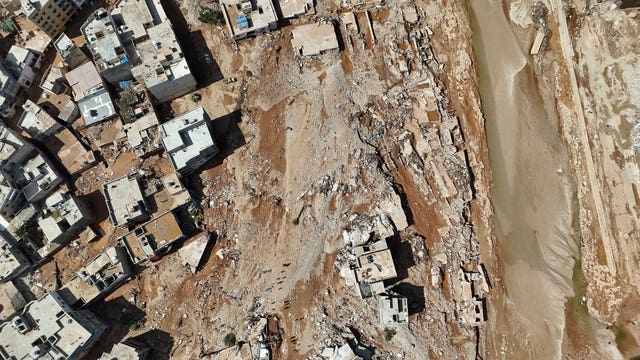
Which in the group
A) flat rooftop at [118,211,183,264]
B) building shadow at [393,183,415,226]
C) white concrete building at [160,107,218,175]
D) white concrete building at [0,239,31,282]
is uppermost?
white concrete building at [160,107,218,175]

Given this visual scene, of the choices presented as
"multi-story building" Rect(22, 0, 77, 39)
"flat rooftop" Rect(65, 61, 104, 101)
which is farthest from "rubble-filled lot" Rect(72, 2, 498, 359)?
"multi-story building" Rect(22, 0, 77, 39)

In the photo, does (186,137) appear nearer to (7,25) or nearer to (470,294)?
(7,25)

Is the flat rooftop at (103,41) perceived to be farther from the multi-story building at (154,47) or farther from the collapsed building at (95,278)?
the collapsed building at (95,278)

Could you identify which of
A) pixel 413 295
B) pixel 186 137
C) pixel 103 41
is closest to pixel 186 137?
pixel 186 137

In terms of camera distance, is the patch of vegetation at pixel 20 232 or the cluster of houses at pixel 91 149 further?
the patch of vegetation at pixel 20 232

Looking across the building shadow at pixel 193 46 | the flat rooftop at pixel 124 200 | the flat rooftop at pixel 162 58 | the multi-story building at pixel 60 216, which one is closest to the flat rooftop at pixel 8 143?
the multi-story building at pixel 60 216

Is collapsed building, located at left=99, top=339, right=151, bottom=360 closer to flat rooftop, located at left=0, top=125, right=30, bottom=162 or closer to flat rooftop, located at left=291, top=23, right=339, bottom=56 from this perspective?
flat rooftop, located at left=0, top=125, right=30, bottom=162

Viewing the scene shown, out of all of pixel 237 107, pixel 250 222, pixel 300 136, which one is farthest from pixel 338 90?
pixel 250 222
